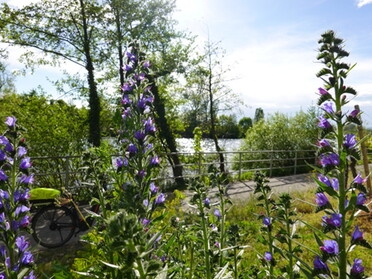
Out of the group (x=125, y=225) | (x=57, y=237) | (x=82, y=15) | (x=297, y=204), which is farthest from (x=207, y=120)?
(x=125, y=225)

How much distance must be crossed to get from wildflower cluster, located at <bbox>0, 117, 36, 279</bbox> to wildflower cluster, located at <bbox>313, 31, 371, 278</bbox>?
4.76 feet

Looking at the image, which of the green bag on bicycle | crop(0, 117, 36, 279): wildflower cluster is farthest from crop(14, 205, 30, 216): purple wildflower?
the green bag on bicycle

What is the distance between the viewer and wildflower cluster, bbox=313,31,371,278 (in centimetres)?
128

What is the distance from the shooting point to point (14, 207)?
4.72 feet

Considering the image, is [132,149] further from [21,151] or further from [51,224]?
[51,224]

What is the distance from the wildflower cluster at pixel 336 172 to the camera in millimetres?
1283

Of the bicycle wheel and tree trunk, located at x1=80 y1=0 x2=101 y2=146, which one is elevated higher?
tree trunk, located at x1=80 y1=0 x2=101 y2=146

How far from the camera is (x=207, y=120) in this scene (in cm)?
1602

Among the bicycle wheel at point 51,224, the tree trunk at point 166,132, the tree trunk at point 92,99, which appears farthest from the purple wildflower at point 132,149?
the tree trunk at point 166,132

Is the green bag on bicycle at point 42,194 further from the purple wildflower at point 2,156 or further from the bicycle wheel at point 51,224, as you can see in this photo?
the purple wildflower at point 2,156

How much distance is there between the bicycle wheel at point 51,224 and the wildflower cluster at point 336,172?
15.7ft

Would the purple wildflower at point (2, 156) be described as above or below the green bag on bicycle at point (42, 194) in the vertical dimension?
above

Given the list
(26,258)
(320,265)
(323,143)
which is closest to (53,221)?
(26,258)

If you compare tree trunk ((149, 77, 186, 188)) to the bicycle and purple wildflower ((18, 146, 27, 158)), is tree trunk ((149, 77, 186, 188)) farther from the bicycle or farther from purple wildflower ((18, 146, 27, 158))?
purple wildflower ((18, 146, 27, 158))
